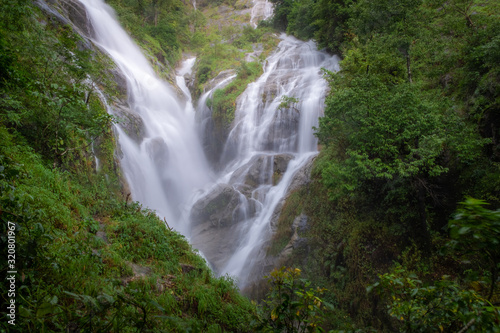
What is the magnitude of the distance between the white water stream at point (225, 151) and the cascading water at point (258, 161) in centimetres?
6

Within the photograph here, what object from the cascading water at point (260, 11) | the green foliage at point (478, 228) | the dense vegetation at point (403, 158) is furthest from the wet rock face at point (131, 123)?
the cascading water at point (260, 11)

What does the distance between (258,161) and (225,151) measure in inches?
185

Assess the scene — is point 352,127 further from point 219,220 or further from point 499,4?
point 219,220

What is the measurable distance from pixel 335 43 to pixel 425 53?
410 inches

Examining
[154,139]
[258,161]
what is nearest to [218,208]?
[258,161]

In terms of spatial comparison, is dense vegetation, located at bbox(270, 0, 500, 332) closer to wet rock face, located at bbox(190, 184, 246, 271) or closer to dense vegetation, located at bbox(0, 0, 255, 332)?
dense vegetation, located at bbox(0, 0, 255, 332)

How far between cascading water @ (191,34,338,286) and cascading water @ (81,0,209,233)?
2.19 meters

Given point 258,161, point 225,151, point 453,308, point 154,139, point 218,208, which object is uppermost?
point 154,139

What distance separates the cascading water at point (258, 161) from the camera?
1188 centimetres

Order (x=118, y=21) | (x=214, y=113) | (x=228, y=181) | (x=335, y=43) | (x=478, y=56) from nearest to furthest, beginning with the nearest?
(x=478, y=56) → (x=228, y=181) → (x=335, y=43) → (x=214, y=113) → (x=118, y=21)

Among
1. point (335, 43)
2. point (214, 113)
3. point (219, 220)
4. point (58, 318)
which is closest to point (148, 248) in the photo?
point (58, 318)

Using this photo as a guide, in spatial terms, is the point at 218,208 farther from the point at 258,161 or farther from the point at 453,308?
the point at 453,308

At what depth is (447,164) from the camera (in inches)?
270

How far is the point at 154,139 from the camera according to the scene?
16844 millimetres
